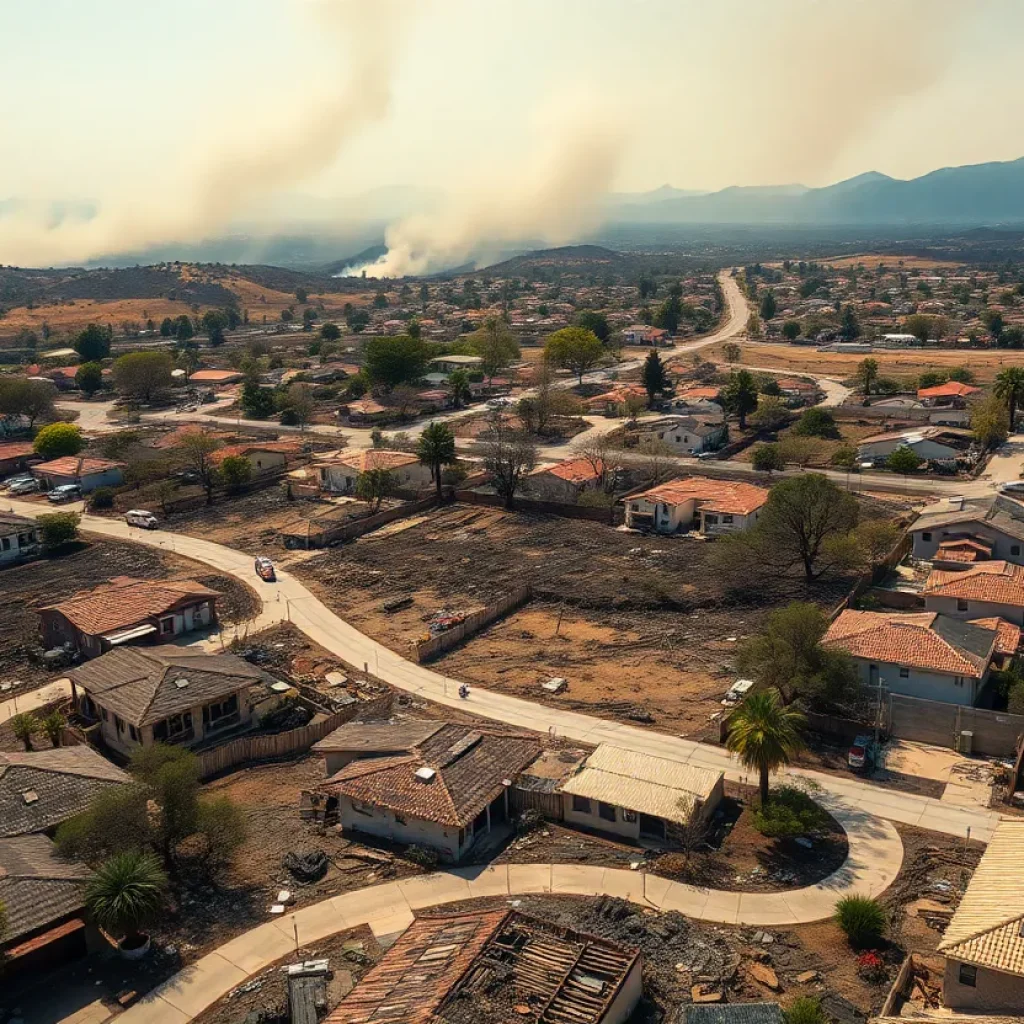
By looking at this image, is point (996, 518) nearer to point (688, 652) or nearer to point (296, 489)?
point (688, 652)

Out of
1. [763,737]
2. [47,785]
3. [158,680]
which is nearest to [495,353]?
[158,680]

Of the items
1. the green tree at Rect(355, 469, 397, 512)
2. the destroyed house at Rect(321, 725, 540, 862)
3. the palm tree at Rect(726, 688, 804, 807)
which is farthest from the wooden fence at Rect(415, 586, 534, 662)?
the green tree at Rect(355, 469, 397, 512)

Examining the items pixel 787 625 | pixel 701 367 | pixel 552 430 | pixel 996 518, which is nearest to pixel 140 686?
pixel 787 625

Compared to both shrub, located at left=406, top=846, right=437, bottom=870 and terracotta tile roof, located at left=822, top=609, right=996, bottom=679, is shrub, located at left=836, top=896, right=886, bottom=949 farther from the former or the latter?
terracotta tile roof, located at left=822, top=609, right=996, bottom=679

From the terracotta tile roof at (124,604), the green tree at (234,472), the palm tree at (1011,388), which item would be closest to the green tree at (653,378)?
the palm tree at (1011,388)

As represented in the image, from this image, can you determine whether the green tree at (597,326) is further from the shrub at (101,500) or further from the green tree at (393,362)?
the shrub at (101,500)

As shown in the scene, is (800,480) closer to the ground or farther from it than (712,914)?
farther from it
